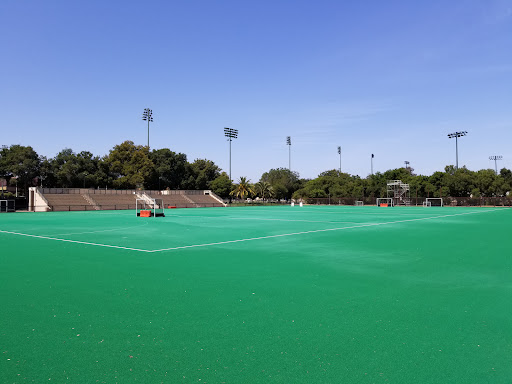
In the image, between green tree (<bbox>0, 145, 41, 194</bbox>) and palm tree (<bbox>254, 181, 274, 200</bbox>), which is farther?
palm tree (<bbox>254, 181, 274, 200</bbox>)

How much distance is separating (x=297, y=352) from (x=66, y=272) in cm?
671

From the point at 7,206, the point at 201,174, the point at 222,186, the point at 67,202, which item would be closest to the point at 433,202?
the point at 222,186

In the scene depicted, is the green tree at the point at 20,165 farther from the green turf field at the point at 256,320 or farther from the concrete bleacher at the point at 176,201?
the green turf field at the point at 256,320

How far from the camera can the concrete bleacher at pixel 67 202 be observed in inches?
2184

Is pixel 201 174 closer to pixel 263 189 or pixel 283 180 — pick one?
pixel 263 189

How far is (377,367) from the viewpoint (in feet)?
13.0

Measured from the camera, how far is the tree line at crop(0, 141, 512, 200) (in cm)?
7425

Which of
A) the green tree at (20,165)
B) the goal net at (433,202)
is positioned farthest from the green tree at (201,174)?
the goal net at (433,202)

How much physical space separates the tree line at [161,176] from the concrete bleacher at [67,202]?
17.0 metres

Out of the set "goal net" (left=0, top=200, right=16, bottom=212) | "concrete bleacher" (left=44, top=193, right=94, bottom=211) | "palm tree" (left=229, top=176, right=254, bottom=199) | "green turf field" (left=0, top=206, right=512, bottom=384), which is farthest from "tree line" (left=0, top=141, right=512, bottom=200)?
"green turf field" (left=0, top=206, right=512, bottom=384)

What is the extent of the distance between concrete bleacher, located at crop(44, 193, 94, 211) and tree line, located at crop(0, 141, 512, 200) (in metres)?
17.0

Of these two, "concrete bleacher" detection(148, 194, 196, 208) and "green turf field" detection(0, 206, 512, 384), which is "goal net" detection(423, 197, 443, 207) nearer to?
"concrete bleacher" detection(148, 194, 196, 208)

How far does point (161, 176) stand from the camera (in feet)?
300

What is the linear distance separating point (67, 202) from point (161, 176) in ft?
112
